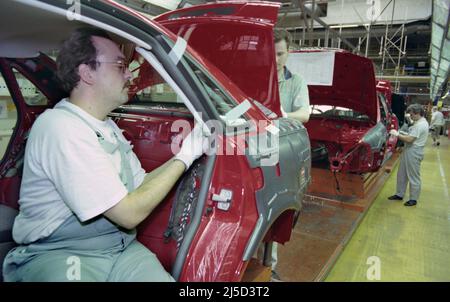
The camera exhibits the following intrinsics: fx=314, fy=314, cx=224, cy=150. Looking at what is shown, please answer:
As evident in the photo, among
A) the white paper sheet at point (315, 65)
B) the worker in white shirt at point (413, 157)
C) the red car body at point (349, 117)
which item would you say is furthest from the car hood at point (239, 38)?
the worker in white shirt at point (413, 157)

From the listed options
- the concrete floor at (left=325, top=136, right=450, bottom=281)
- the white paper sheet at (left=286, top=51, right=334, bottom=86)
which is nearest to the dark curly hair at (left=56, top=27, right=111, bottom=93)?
the concrete floor at (left=325, top=136, right=450, bottom=281)

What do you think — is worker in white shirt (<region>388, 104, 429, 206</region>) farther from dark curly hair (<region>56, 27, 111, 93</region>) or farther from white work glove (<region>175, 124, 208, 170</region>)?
dark curly hair (<region>56, 27, 111, 93</region>)

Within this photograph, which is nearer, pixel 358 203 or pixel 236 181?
pixel 236 181

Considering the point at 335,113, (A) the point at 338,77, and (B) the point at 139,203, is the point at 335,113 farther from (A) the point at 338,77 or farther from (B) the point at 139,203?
(B) the point at 139,203

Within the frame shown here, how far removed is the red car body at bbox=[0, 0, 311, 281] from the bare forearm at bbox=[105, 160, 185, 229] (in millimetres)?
179

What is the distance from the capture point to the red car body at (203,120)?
48.8 inches

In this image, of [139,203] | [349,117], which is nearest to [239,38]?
[139,203]

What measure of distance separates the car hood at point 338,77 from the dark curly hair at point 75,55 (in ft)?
9.31

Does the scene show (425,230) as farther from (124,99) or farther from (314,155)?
(124,99)

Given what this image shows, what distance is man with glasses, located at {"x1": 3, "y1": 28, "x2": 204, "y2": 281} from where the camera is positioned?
1064 millimetres

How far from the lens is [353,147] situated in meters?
4.68

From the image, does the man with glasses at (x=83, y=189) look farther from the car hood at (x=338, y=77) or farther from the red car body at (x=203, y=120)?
the car hood at (x=338, y=77)

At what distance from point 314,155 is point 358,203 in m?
1.82
